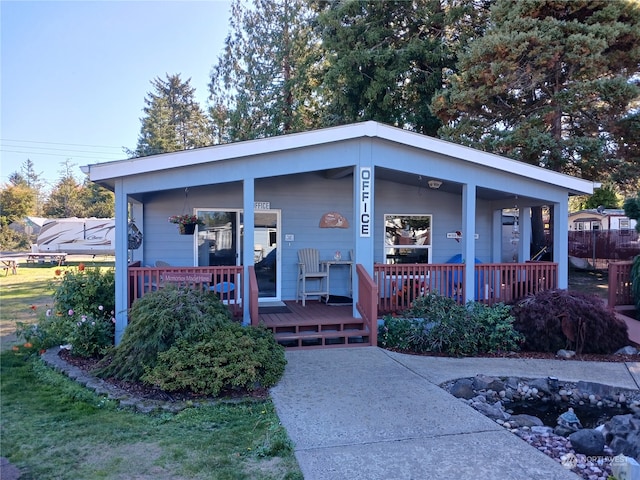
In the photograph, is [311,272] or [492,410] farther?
[311,272]

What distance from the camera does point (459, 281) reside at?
7738 mm

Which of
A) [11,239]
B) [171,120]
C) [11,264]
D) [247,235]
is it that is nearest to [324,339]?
[247,235]

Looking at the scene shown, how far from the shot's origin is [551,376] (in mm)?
5613

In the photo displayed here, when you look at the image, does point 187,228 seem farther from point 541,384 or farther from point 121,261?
point 541,384

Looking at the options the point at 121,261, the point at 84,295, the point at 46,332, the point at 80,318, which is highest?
the point at 121,261

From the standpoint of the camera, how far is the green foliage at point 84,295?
21.6ft

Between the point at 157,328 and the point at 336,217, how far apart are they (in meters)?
5.13

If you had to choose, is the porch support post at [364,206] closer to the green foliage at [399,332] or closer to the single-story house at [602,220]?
the green foliage at [399,332]

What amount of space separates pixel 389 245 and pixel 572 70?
7302 mm

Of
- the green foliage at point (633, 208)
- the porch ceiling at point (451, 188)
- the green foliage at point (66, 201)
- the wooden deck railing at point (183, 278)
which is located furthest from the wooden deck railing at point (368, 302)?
the green foliage at point (66, 201)

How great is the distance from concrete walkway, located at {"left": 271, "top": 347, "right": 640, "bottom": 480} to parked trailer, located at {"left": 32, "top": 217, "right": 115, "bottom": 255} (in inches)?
840

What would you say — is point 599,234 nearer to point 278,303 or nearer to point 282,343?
point 278,303

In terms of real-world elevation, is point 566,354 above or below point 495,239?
below

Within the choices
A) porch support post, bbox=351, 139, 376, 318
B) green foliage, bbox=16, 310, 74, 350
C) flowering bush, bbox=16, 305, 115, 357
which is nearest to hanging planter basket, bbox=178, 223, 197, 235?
flowering bush, bbox=16, 305, 115, 357
